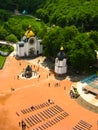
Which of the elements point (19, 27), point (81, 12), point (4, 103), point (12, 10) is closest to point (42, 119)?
point (4, 103)

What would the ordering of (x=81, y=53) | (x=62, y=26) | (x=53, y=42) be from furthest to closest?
(x=62, y=26)
(x=53, y=42)
(x=81, y=53)

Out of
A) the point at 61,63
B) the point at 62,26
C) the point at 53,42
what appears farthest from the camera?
the point at 62,26

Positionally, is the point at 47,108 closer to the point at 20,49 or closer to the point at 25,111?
the point at 25,111

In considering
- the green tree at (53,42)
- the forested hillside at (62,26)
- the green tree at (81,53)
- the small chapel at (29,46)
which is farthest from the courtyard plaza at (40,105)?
the small chapel at (29,46)

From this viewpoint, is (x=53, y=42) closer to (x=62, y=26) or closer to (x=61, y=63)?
(x=61, y=63)

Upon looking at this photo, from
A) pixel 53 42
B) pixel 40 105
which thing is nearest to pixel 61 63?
pixel 53 42

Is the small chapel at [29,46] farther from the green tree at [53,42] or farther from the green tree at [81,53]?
the green tree at [81,53]

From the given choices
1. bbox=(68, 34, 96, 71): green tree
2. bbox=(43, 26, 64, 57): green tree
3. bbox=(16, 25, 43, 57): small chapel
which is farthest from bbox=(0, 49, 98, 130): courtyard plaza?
bbox=(16, 25, 43, 57): small chapel
